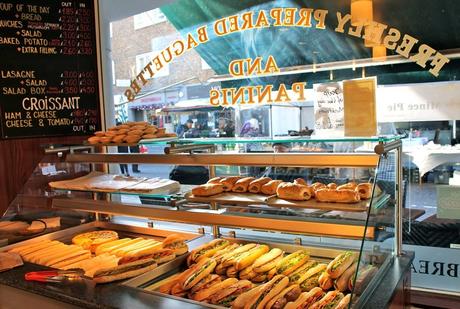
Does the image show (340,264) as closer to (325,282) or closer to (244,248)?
(325,282)

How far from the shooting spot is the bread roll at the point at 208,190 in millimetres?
2109

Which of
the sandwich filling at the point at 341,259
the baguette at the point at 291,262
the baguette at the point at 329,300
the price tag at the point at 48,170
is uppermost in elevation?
the price tag at the point at 48,170

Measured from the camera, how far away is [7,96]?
9.29 feet

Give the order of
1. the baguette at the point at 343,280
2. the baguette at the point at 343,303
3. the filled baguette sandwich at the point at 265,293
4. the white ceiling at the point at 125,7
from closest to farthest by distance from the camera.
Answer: the baguette at the point at 343,303 → the filled baguette sandwich at the point at 265,293 → the baguette at the point at 343,280 → the white ceiling at the point at 125,7

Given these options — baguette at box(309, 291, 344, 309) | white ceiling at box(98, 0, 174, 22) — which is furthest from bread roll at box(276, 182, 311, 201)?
white ceiling at box(98, 0, 174, 22)

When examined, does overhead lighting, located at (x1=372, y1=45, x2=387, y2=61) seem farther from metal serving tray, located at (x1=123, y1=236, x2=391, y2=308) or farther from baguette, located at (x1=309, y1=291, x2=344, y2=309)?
baguette, located at (x1=309, y1=291, x2=344, y2=309)

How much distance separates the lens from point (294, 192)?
6.26 ft

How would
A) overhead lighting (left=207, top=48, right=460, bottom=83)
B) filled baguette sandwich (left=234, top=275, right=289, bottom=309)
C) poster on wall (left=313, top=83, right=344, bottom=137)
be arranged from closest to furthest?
filled baguette sandwich (left=234, top=275, right=289, bottom=309), overhead lighting (left=207, top=48, right=460, bottom=83), poster on wall (left=313, top=83, right=344, bottom=137)

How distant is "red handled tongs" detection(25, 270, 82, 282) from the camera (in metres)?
2.03

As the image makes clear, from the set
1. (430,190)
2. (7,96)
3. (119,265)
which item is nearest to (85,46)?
(7,96)

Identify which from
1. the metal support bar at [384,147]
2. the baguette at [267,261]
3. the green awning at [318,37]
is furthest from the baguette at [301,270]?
the green awning at [318,37]

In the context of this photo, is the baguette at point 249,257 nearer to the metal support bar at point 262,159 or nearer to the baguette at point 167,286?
the baguette at point 167,286

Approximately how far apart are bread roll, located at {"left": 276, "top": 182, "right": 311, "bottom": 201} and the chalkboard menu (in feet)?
6.23

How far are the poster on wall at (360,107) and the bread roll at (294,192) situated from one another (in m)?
0.37
